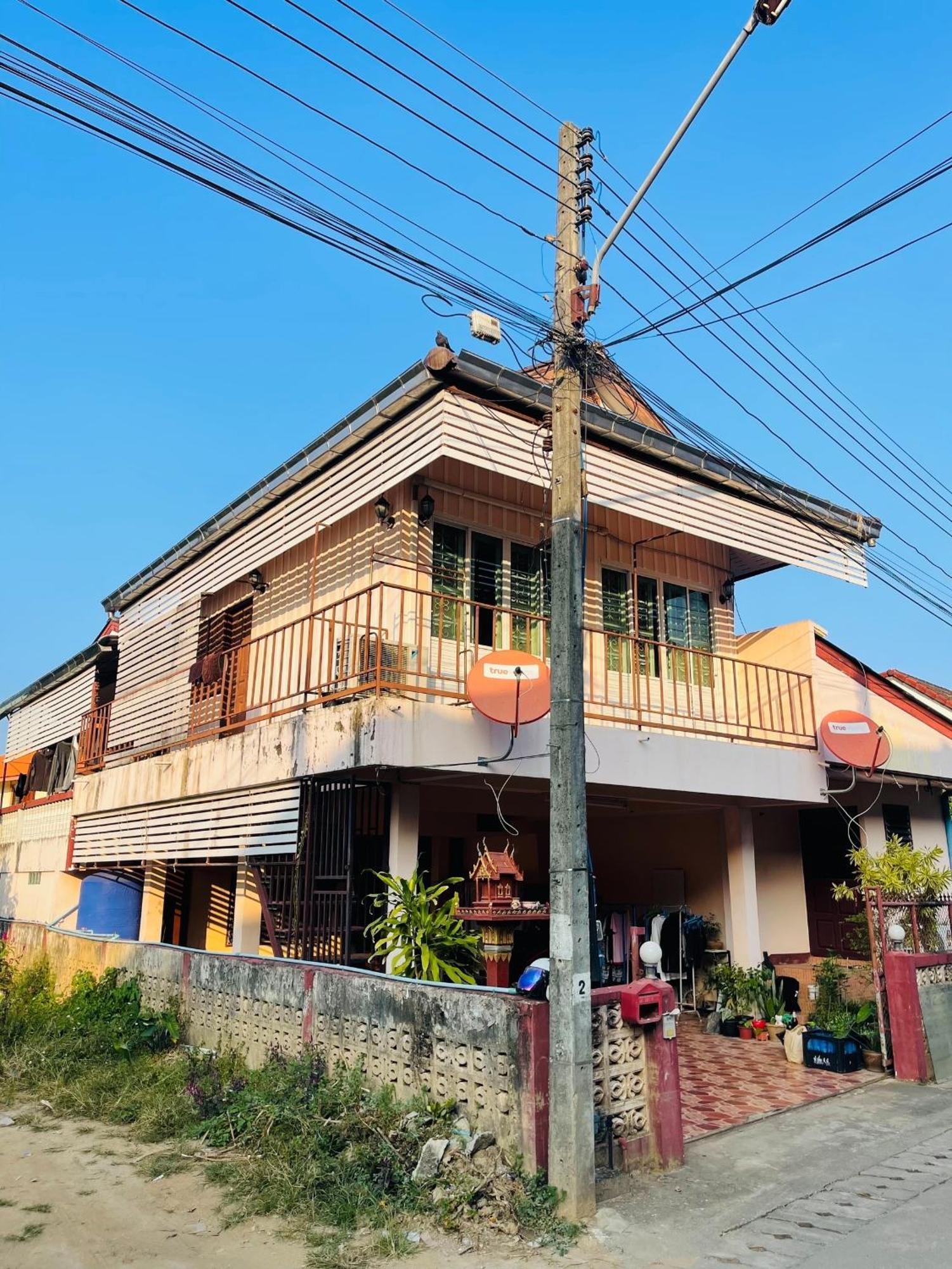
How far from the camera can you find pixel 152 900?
13.1 metres

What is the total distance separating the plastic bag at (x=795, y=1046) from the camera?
8945mm

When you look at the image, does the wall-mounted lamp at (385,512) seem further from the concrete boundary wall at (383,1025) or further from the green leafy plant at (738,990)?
the green leafy plant at (738,990)

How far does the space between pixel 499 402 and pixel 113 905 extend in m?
9.17

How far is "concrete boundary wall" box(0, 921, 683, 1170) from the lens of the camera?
5191 mm

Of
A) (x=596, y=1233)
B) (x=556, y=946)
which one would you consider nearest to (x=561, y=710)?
(x=556, y=946)

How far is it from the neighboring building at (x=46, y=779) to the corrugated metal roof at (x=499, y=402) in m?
3.66

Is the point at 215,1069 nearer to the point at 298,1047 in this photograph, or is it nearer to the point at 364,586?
the point at 298,1047

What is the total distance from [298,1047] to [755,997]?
5988 mm

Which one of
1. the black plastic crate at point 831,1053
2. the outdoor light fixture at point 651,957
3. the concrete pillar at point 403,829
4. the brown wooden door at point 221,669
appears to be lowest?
the black plastic crate at point 831,1053

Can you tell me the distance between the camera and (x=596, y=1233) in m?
4.74

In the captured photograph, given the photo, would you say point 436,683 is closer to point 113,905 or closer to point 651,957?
point 651,957

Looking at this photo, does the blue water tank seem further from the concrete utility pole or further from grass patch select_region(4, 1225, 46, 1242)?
the concrete utility pole

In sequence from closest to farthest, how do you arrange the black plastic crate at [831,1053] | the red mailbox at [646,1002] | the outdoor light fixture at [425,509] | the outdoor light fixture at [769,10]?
the outdoor light fixture at [769,10]
the red mailbox at [646,1002]
the black plastic crate at [831,1053]
the outdoor light fixture at [425,509]

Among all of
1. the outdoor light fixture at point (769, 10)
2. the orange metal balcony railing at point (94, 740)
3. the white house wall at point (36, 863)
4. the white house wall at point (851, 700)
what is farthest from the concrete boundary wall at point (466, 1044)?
the white house wall at point (36, 863)
